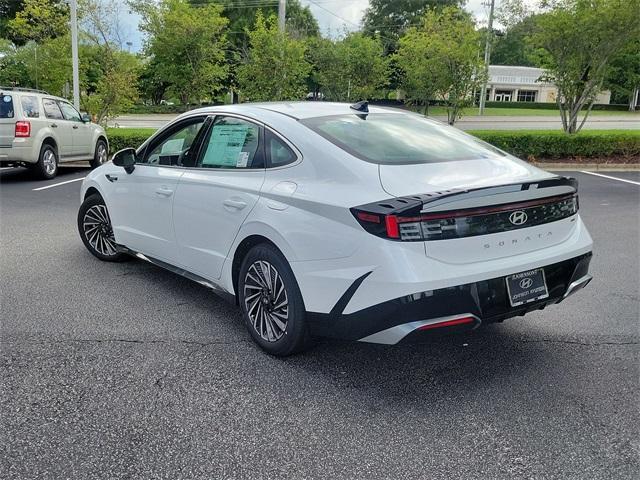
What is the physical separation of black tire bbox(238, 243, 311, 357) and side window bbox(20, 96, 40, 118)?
927 cm

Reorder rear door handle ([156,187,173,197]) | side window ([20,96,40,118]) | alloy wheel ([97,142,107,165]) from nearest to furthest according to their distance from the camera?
1. rear door handle ([156,187,173,197])
2. side window ([20,96,40,118])
3. alloy wheel ([97,142,107,165])

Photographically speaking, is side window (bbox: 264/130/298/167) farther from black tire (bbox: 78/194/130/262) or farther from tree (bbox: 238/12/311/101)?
tree (bbox: 238/12/311/101)

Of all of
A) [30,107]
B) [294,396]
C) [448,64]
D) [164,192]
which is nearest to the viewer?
[294,396]

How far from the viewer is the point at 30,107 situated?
11375mm

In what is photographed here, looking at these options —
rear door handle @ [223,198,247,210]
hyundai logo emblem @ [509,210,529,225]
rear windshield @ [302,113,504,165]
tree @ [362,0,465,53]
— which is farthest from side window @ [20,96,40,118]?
tree @ [362,0,465,53]

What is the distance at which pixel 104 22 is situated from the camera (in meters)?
20.1

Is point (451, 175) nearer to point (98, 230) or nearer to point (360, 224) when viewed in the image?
point (360, 224)

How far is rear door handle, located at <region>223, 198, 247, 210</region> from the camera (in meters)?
3.80

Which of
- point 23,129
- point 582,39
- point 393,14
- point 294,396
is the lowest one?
point 294,396

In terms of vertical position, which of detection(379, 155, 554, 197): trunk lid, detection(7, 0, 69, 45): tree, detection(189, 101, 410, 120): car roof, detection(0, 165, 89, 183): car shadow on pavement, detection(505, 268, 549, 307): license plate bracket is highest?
detection(7, 0, 69, 45): tree

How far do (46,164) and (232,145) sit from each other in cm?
883

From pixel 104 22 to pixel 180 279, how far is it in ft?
58.1

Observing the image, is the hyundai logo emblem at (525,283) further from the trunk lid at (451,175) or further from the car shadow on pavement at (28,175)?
the car shadow on pavement at (28,175)

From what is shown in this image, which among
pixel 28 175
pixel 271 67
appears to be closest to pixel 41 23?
pixel 271 67
